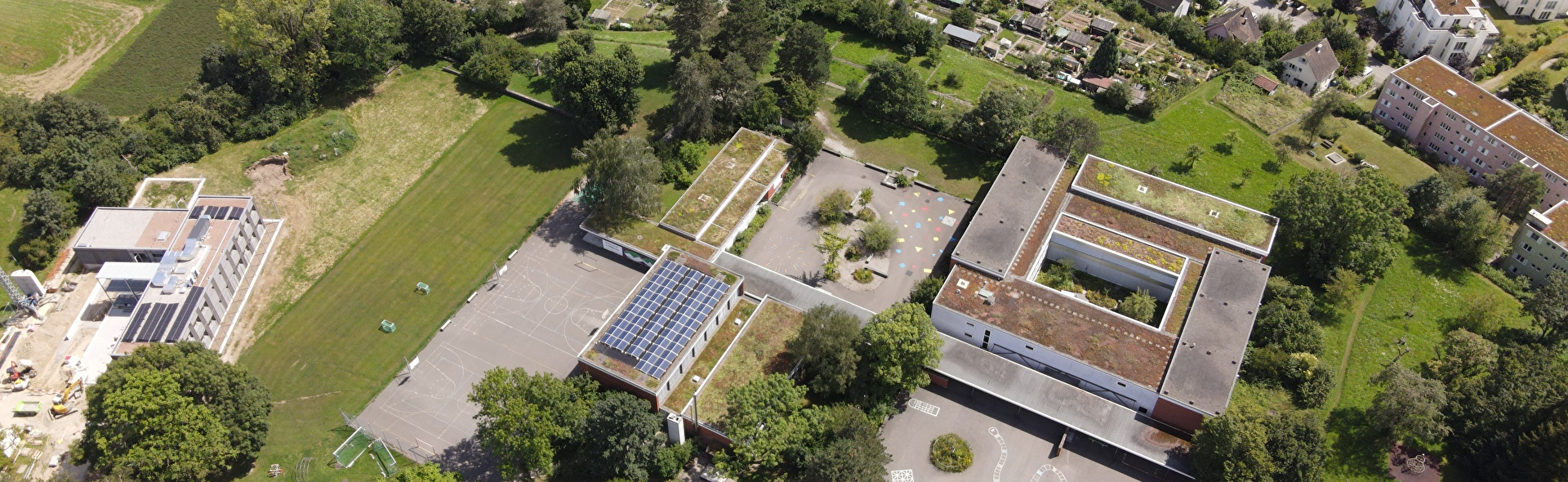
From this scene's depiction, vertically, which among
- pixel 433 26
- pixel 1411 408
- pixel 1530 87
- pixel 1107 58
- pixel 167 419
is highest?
pixel 1530 87

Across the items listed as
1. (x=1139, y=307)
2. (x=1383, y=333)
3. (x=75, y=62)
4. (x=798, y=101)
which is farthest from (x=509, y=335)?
(x=75, y=62)

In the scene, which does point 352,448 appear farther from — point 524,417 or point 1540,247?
point 1540,247

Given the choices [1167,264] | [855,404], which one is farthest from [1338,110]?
[855,404]

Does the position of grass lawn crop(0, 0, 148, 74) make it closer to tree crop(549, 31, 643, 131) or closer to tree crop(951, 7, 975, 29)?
tree crop(549, 31, 643, 131)

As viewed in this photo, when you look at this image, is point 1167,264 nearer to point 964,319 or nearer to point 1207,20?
point 964,319

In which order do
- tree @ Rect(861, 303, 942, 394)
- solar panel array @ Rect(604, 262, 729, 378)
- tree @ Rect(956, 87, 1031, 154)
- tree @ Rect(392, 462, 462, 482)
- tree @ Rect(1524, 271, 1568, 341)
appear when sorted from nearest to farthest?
tree @ Rect(392, 462, 462, 482), tree @ Rect(861, 303, 942, 394), solar panel array @ Rect(604, 262, 729, 378), tree @ Rect(1524, 271, 1568, 341), tree @ Rect(956, 87, 1031, 154)

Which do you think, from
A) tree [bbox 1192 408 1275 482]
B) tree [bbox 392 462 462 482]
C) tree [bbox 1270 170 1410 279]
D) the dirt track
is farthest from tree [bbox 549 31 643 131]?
tree [bbox 1270 170 1410 279]

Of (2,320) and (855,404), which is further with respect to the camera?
(2,320)
